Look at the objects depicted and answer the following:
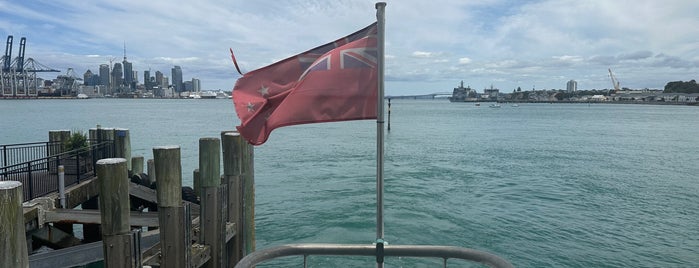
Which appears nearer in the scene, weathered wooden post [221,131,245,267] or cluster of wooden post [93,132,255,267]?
cluster of wooden post [93,132,255,267]

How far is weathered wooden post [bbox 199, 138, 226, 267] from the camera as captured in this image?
905 centimetres

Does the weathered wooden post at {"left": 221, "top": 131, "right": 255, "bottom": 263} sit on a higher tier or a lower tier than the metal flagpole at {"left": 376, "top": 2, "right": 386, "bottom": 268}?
lower

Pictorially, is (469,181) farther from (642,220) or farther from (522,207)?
(642,220)

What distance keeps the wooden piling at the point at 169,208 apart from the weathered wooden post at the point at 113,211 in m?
1.02

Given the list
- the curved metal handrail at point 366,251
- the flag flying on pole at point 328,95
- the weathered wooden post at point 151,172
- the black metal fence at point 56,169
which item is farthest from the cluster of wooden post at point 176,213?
the weathered wooden post at point 151,172

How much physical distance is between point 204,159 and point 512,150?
116 ft

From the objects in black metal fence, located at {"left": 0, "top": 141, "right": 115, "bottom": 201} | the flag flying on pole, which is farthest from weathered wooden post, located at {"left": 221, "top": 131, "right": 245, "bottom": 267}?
the flag flying on pole

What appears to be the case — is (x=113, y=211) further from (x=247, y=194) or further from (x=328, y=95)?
(x=247, y=194)

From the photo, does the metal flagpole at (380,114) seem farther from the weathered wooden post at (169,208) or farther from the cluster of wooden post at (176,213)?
the weathered wooden post at (169,208)

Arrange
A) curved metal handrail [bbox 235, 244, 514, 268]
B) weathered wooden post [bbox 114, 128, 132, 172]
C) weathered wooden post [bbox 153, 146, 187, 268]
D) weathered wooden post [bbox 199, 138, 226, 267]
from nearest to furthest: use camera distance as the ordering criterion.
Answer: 1. curved metal handrail [bbox 235, 244, 514, 268]
2. weathered wooden post [bbox 153, 146, 187, 268]
3. weathered wooden post [bbox 199, 138, 226, 267]
4. weathered wooden post [bbox 114, 128, 132, 172]

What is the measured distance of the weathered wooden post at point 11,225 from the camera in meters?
4.92

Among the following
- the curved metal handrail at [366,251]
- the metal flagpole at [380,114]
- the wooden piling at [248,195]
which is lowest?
the wooden piling at [248,195]

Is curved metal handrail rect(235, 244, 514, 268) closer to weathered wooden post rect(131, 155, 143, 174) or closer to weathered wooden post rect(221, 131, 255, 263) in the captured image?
weathered wooden post rect(221, 131, 255, 263)

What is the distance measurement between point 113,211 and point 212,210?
245cm
